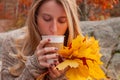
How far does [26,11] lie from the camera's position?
948 cm

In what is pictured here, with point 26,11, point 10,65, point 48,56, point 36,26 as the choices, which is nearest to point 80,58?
point 48,56

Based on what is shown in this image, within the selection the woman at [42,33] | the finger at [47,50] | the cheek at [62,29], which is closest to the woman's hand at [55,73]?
the woman at [42,33]

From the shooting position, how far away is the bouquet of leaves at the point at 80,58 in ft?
6.07

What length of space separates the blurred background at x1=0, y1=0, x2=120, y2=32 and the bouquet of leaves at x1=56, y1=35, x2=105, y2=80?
5.78 meters

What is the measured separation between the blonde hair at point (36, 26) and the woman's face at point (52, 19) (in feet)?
0.09

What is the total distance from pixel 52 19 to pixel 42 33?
12 centimetres

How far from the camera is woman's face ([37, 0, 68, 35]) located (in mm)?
2025

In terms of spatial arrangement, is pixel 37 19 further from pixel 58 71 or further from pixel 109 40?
pixel 109 40

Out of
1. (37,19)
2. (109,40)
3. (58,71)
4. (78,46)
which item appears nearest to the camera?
(78,46)

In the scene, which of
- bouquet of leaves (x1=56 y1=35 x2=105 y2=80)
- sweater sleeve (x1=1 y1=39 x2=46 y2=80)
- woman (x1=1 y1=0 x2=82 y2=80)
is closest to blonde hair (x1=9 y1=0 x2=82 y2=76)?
woman (x1=1 y1=0 x2=82 y2=80)

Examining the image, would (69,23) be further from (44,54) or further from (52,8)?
(44,54)

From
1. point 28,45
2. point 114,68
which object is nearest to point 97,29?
point 114,68

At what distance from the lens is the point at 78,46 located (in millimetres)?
1850

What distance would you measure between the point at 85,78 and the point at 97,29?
13.7 ft
